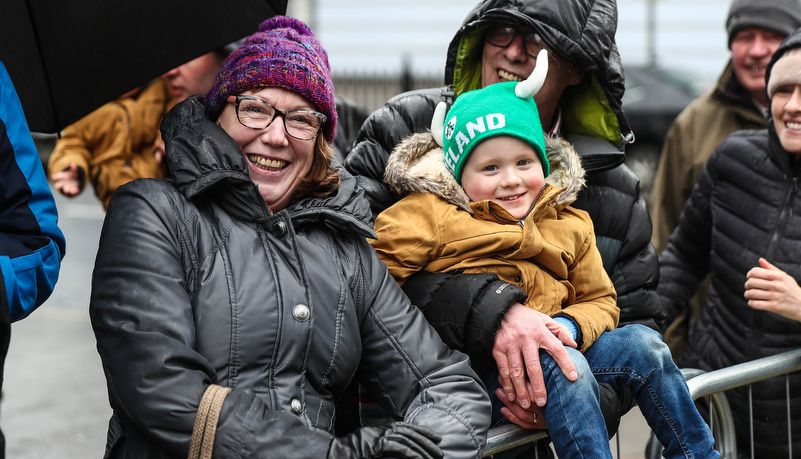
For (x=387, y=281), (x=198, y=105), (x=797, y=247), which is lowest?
(x=797, y=247)

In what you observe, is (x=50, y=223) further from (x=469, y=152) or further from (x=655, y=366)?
(x=655, y=366)

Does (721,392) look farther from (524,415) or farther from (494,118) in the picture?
(494,118)

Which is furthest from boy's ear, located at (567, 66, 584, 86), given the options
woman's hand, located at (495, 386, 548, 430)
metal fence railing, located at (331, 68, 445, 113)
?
metal fence railing, located at (331, 68, 445, 113)

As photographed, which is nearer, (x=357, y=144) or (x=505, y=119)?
(x=505, y=119)

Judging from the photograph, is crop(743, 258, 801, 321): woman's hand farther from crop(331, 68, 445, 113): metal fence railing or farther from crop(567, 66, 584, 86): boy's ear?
crop(331, 68, 445, 113): metal fence railing

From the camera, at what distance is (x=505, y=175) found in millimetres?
2906

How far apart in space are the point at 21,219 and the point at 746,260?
9.20 ft

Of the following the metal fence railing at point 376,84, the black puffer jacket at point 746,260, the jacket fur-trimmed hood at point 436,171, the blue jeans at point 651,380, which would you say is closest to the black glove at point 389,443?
the blue jeans at point 651,380

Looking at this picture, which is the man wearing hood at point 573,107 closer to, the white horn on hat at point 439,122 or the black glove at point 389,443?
the white horn on hat at point 439,122

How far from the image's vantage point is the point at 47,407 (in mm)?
6230

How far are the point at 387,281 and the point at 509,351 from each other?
0.43 m

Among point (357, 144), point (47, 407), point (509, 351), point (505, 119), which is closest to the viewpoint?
point (509, 351)

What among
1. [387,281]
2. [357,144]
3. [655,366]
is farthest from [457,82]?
[655,366]

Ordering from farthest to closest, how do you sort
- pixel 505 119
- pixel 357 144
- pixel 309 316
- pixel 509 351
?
pixel 357 144
pixel 505 119
pixel 509 351
pixel 309 316
